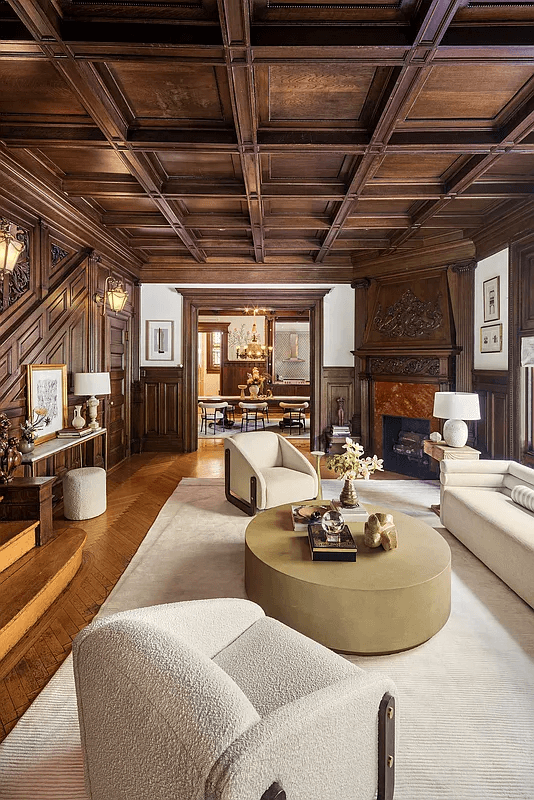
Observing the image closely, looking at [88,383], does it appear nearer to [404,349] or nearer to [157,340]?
[157,340]

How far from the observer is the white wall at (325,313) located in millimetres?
7461

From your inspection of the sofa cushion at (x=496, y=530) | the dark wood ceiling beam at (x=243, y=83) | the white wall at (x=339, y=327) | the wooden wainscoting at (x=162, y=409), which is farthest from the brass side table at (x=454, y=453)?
the wooden wainscoting at (x=162, y=409)

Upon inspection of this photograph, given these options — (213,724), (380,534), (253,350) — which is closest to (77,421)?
(380,534)

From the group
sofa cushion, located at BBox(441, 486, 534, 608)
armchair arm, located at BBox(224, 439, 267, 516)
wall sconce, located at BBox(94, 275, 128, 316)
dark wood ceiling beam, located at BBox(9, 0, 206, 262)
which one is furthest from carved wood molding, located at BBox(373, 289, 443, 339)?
dark wood ceiling beam, located at BBox(9, 0, 206, 262)

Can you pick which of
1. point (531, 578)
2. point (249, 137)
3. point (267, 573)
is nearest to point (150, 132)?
point (249, 137)

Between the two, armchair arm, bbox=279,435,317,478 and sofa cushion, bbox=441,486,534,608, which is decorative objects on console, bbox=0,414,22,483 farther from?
sofa cushion, bbox=441,486,534,608

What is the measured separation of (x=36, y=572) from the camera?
2.83 meters

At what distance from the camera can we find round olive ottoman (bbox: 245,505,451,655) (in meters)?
2.15

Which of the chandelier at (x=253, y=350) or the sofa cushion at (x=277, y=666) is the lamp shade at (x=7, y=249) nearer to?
the sofa cushion at (x=277, y=666)

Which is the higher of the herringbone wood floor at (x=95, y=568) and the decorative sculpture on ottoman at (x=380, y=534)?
the decorative sculpture on ottoman at (x=380, y=534)

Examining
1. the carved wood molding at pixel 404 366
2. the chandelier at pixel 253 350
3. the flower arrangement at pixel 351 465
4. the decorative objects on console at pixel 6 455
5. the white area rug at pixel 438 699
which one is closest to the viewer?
the white area rug at pixel 438 699

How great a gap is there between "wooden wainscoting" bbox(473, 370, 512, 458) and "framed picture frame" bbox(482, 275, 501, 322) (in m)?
0.65

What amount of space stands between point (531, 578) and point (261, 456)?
2771 millimetres

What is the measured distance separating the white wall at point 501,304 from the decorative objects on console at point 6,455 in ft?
15.9
